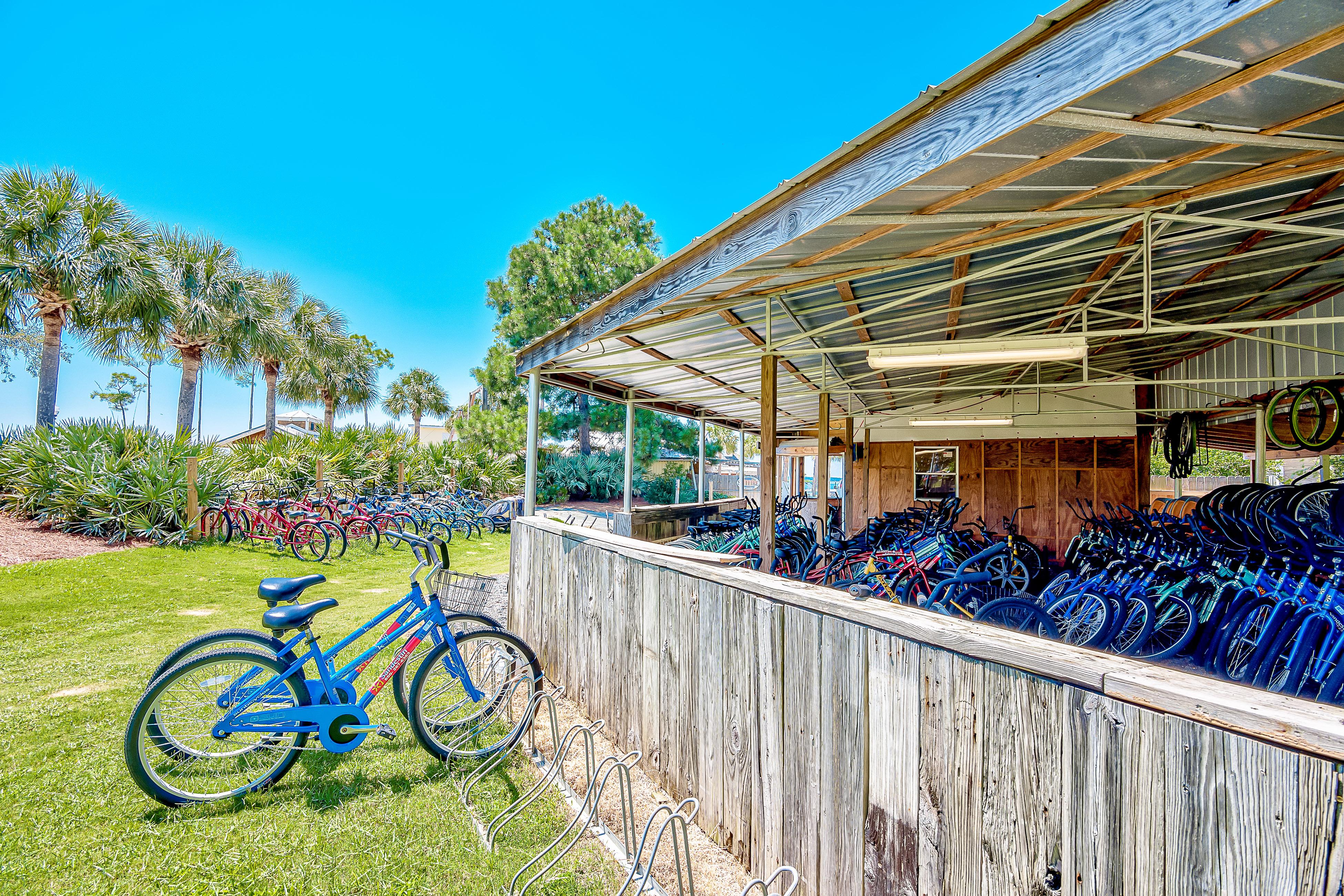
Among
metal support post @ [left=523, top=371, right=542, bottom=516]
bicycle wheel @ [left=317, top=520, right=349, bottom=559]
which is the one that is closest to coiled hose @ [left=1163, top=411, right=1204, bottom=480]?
metal support post @ [left=523, top=371, right=542, bottom=516]

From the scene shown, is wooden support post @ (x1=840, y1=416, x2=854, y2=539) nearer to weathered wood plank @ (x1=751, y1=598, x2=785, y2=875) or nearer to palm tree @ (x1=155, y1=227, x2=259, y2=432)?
weathered wood plank @ (x1=751, y1=598, x2=785, y2=875)

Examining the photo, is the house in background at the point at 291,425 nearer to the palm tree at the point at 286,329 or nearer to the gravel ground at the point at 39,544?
the palm tree at the point at 286,329

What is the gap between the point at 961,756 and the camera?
4.17ft

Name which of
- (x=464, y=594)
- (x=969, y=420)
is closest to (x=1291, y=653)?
(x=969, y=420)

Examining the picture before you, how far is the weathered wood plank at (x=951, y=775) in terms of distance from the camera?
1.24 meters

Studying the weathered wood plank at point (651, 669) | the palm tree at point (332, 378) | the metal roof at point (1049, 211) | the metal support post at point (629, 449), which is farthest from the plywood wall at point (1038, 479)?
the palm tree at point (332, 378)

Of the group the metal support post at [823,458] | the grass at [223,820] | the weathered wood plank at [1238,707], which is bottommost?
the grass at [223,820]

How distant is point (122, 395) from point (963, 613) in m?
59.8

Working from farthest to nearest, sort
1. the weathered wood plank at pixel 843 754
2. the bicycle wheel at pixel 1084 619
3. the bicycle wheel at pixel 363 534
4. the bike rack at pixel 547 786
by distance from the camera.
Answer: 1. the bicycle wheel at pixel 363 534
2. the bicycle wheel at pixel 1084 619
3. the bike rack at pixel 547 786
4. the weathered wood plank at pixel 843 754

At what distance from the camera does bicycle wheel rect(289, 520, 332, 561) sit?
8250mm

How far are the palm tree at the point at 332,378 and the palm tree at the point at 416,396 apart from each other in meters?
12.3

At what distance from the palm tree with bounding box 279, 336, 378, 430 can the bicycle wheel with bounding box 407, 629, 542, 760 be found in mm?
19754

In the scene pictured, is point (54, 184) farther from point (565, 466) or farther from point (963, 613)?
point (963, 613)

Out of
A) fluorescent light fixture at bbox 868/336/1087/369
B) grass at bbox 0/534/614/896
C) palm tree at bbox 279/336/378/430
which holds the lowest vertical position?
grass at bbox 0/534/614/896
